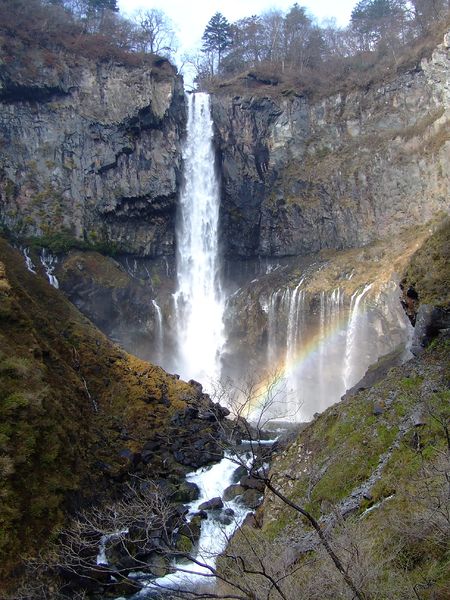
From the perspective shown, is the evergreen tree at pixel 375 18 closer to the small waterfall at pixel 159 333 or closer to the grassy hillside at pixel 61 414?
the small waterfall at pixel 159 333

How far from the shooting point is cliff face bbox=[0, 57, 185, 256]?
126 ft

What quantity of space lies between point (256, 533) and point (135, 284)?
30482 mm

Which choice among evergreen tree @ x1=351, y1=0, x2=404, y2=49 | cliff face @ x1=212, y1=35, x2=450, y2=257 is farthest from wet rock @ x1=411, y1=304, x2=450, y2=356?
evergreen tree @ x1=351, y1=0, x2=404, y2=49

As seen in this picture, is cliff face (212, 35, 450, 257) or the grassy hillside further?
cliff face (212, 35, 450, 257)

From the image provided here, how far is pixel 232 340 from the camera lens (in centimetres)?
3975

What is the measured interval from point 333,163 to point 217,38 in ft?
89.6

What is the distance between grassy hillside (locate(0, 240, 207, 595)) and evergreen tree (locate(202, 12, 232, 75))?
132 feet

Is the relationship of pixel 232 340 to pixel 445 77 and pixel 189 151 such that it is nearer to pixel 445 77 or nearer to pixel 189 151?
pixel 189 151

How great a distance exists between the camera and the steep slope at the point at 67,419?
13984 millimetres

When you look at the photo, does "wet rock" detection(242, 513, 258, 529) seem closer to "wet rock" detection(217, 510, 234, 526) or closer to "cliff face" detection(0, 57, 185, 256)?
"wet rock" detection(217, 510, 234, 526)

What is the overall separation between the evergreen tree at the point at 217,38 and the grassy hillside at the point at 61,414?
40.3 metres

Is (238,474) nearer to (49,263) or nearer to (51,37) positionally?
(49,263)

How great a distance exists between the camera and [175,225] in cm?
4212

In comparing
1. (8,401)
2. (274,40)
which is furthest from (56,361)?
(274,40)
